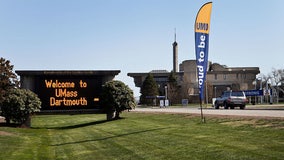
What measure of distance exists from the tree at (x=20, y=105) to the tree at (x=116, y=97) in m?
4.99

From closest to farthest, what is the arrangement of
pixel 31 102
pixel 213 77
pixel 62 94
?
pixel 31 102
pixel 62 94
pixel 213 77

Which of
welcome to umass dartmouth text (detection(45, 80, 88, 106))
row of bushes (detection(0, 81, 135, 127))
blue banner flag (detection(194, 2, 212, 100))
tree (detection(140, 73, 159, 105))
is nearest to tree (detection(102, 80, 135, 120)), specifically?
row of bushes (detection(0, 81, 135, 127))

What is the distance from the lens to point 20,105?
26938mm

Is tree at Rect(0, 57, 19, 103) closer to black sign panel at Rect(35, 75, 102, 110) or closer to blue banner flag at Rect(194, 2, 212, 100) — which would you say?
black sign panel at Rect(35, 75, 102, 110)

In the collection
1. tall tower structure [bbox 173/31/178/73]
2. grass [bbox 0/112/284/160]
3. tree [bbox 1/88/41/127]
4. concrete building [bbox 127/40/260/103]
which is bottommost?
grass [bbox 0/112/284/160]

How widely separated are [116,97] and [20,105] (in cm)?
702

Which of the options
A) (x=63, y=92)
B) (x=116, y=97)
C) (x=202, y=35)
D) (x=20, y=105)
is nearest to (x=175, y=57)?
(x=116, y=97)

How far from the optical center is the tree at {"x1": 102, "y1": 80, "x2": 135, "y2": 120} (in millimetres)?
29891

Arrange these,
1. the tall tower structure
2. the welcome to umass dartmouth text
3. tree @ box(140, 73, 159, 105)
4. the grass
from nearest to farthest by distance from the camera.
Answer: the grass < the welcome to umass dartmouth text < tree @ box(140, 73, 159, 105) < the tall tower structure

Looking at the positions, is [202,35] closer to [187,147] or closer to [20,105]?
[187,147]

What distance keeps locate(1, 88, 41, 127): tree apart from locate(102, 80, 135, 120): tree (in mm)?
4985

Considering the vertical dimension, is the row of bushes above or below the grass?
above

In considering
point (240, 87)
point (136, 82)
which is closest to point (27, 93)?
point (240, 87)

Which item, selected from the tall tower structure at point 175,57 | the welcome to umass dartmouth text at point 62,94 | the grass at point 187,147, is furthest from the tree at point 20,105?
the tall tower structure at point 175,57
